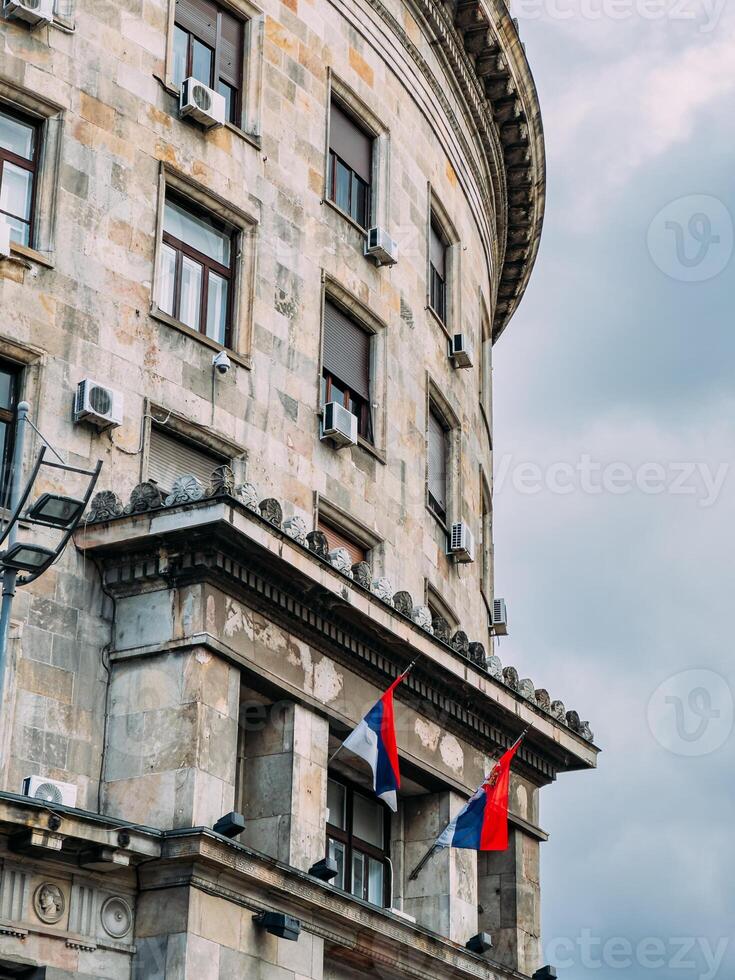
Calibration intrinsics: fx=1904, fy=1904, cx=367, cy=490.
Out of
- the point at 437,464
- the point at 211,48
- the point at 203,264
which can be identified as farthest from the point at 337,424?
the point at 211,48

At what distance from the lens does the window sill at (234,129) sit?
30.4m

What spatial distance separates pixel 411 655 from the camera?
29.4 m

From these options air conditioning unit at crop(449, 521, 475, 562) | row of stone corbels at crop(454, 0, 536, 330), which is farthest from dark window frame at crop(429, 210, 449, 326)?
air conditioning unit at crop(449, 521, 475, 562)

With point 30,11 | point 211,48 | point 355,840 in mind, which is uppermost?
point 211,48

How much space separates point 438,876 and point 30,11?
14.8 meters

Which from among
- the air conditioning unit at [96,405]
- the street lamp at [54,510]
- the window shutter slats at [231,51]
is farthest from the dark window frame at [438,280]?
the street lamp at [54,510]

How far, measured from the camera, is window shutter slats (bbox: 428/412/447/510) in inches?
1448

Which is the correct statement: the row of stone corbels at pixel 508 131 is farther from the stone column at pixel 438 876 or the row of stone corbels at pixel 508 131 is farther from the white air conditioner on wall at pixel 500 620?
the stone column at pixel 438 876

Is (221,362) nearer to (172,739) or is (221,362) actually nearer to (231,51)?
(231,51)

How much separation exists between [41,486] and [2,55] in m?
6.64

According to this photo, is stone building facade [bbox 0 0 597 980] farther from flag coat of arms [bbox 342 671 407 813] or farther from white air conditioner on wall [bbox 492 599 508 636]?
white air conditioner on wall [bbox 492 599 508 636]

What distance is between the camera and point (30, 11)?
1111 inches

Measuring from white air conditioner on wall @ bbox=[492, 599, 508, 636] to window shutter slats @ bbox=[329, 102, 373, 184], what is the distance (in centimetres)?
1034

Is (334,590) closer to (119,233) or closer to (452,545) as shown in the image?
(119,233)
